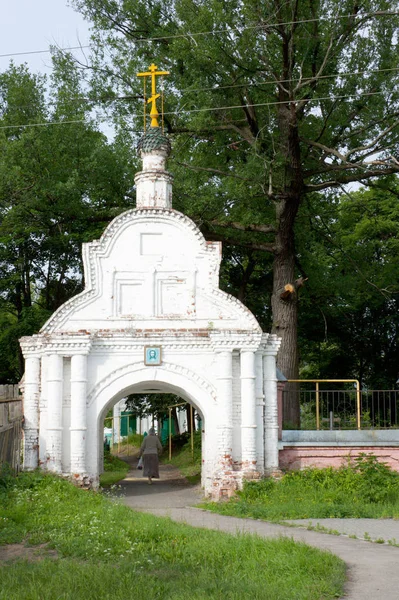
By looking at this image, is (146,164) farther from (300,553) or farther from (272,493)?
(300,553)

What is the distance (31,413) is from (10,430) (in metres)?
0.53

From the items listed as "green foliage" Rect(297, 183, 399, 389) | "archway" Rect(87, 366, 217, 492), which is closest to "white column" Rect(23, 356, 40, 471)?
"archway" Rect(87, 366, 217, 492)

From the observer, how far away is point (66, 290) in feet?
99.4

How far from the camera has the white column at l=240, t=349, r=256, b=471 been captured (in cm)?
1551

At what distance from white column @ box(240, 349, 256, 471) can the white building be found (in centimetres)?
2

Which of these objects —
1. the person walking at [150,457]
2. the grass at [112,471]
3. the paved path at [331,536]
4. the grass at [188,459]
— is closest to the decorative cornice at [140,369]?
the paved path at [331,536]

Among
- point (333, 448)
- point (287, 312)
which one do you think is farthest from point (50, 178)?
point (333, 448)

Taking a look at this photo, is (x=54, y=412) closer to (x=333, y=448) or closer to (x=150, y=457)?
(x=150, y=457)

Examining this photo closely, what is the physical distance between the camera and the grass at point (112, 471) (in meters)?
20.8

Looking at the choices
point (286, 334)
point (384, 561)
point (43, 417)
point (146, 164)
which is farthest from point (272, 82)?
point (384, 561)

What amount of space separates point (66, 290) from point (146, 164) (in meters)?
13.5

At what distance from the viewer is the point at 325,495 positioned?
1461cm

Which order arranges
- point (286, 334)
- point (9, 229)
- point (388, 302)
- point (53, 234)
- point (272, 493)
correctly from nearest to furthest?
point (272, 493), point (286, 334), point (9, 229), point (53, 234), point (388, 302)

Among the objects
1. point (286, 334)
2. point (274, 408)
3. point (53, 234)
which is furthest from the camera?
point (53, 234)
